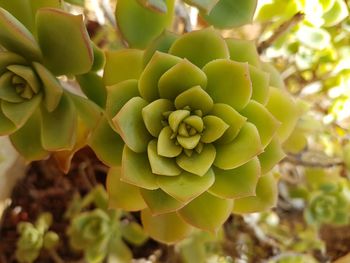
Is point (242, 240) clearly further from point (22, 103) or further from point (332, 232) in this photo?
point (22, 103)

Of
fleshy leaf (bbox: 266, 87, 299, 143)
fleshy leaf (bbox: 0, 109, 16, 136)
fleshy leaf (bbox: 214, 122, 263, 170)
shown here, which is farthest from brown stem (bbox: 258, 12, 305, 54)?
fleshy leaf (bbox: 0, 109, 16, 136)

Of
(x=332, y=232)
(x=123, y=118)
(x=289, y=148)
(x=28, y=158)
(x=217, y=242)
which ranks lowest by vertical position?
(x=332, y=232)

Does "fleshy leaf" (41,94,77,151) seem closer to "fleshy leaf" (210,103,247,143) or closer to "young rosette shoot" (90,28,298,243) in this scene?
"young rosette shoot" (90,28,298,243)

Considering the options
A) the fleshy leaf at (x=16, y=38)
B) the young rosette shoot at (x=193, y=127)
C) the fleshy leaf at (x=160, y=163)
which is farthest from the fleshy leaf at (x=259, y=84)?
the fleshy leaf at (x=16, y=38)

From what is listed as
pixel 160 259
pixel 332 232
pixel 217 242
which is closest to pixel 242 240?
pixel 217 242

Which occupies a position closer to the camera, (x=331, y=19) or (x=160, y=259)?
(x=331, y=19)

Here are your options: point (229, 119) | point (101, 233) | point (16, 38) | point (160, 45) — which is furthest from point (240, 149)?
point (101, 233)
